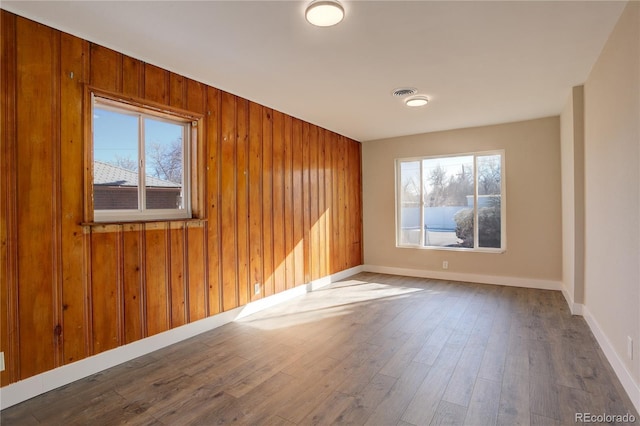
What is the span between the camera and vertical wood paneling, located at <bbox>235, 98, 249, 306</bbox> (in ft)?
12.1

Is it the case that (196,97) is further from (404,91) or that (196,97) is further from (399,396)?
(399,396)

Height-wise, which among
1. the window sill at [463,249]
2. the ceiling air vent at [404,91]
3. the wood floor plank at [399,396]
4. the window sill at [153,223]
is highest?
the ceiling air vent at [404,91]

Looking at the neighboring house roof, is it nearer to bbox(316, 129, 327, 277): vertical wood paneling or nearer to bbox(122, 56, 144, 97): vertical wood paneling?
bbox(122, 56, 144, 97): vertical wood paneling

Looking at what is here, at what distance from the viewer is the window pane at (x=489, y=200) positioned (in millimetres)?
5145

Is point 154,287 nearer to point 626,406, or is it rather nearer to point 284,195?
point 284,195

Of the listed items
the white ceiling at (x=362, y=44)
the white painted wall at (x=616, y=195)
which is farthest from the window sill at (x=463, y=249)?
the white ceiling at (x=362, y=44)

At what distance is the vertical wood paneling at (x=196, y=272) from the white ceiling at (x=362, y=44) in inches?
60.2

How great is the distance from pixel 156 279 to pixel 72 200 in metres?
0.93

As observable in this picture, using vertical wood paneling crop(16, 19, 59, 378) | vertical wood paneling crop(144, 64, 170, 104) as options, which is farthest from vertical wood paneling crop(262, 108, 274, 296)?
vertical wood paneling crop(16, 19, 59, 378)

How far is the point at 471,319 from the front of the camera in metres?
3.56

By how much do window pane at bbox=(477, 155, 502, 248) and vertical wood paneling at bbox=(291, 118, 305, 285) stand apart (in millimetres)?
2912

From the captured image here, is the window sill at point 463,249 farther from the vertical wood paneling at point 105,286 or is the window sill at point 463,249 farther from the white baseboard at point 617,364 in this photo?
the vertical wood paneling at point 105,286

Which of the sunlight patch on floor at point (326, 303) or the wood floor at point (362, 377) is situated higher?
the sunlight patch on floor at point (326, 303)

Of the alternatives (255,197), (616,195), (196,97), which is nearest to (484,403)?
(616,195)
